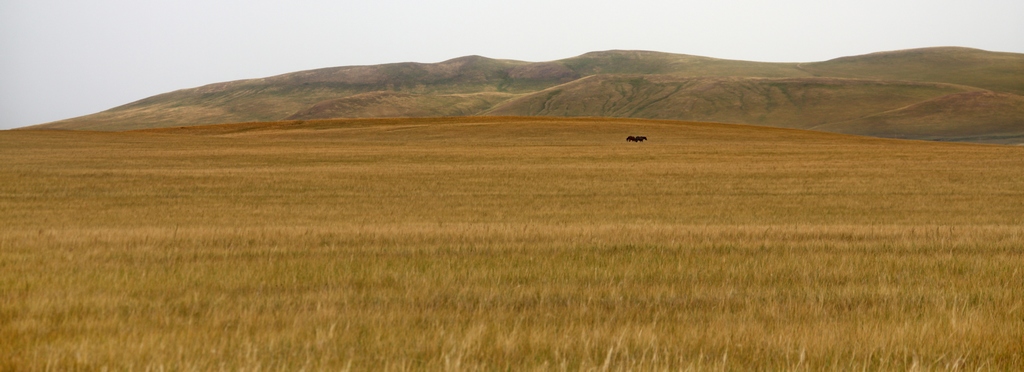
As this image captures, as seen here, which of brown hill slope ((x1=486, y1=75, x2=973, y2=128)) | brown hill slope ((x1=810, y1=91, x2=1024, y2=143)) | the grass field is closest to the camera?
the grass field

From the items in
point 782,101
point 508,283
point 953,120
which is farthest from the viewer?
point 782,101

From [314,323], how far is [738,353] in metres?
2.78

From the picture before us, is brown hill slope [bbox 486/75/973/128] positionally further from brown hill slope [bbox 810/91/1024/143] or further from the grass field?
the grass field

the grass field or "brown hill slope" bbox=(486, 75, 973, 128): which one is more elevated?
the grass field

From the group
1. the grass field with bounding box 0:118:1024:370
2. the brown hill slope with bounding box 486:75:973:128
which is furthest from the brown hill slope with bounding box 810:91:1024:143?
the grass field with bounding box 0:118:1024:370

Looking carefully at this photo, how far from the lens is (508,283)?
25.3ft

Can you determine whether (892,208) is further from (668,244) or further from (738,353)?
(738,353)

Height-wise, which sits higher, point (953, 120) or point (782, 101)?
point (782, 101)

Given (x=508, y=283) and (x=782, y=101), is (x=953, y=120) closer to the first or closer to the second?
(x=782, y=101)

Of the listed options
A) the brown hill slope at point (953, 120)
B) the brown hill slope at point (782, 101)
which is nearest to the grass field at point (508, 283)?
the brown hill slope at point (953, 120)

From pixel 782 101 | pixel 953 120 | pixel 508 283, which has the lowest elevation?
pixel 953 120

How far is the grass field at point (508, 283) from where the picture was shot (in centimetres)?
490

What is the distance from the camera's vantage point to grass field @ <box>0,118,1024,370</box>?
4.90 metres

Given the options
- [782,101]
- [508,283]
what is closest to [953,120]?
[782,101]
